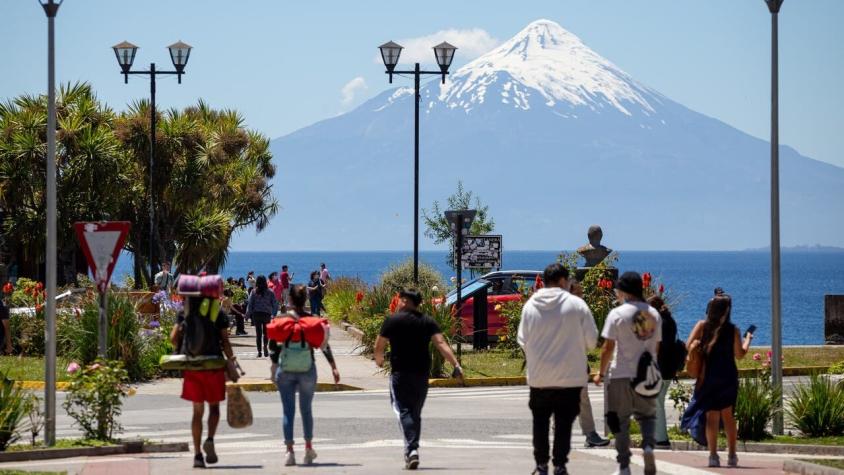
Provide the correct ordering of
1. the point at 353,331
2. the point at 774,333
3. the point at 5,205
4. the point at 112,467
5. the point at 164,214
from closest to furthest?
1. the point at 112,467
2. the point at 774,333
3. the point at 353,331
4. the point at 5,205
5. the point at 164,214

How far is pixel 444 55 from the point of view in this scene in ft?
105

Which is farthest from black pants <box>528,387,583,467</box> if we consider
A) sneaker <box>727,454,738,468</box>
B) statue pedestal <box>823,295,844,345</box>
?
statue pedestal <box>823,295,844,345</box>

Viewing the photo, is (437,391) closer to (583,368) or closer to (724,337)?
(724,337)

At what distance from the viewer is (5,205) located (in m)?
48.2

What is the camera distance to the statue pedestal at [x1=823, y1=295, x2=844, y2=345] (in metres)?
32.0

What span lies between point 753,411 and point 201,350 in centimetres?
632

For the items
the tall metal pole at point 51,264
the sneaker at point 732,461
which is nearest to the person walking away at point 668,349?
the sneaker at point 732,461

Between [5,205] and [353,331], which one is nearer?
[353,331]

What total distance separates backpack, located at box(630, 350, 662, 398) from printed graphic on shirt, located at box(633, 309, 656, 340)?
19 centimetres

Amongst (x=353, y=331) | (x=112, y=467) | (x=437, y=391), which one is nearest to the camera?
(x=112, y=467)

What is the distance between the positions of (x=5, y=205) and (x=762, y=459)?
37.9m

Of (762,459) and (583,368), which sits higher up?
(583,368)

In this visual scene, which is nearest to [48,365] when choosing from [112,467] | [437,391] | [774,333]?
[112,467]

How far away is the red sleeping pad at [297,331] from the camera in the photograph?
44.0 ft
